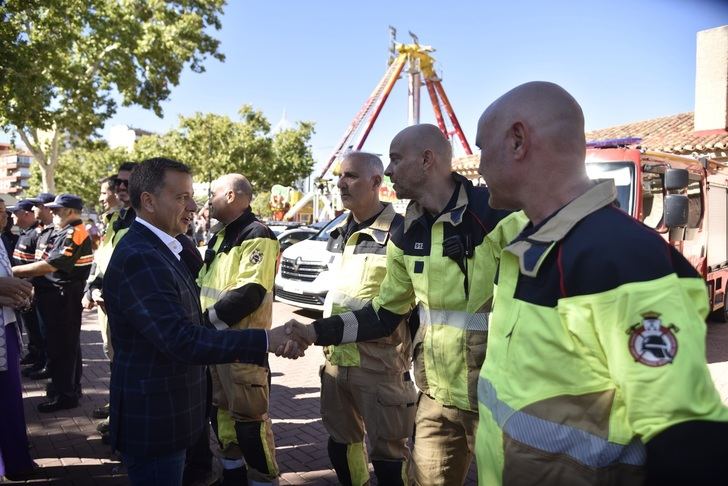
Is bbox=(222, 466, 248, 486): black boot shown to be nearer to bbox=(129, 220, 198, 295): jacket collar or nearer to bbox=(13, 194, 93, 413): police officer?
bbox=(129, 220, 198, 295): jacket collar

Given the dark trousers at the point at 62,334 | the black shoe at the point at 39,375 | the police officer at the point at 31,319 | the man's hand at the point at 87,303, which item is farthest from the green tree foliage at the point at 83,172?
the man's hand at the point at 87,303

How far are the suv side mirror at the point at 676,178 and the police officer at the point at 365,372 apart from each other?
4.84 m

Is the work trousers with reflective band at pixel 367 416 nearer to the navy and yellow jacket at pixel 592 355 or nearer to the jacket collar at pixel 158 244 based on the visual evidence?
the jacket collar at pixel 158 244

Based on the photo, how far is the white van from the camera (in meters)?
9.09

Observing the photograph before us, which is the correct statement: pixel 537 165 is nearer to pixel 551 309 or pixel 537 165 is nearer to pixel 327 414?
pixel 551 309

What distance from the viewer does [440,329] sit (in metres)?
2.39

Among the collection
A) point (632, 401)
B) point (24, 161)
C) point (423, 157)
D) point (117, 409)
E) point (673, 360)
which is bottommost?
point (117, 409)

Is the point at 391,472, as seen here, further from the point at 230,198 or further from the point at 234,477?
the point at 230,198

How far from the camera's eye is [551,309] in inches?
51.0

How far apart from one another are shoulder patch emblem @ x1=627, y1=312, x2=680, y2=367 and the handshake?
1.66 metres

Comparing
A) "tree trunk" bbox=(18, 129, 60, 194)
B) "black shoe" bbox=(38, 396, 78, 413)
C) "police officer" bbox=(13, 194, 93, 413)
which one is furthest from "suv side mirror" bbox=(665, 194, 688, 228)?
"tree trunk" bbox=(18, 129, 60, 194)

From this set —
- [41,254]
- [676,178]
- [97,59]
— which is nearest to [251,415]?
[41,254]

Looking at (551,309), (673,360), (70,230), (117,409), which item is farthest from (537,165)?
(70,230)

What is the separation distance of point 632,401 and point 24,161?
118m
